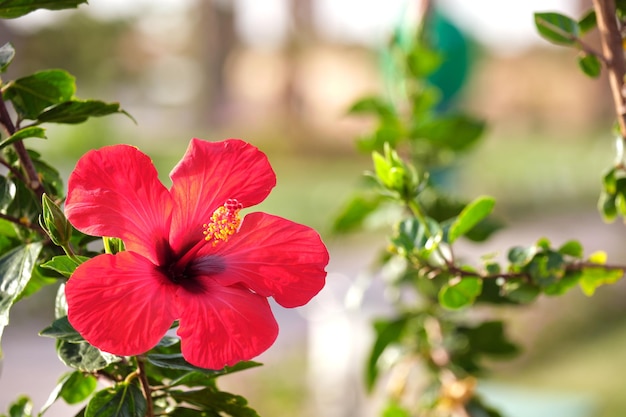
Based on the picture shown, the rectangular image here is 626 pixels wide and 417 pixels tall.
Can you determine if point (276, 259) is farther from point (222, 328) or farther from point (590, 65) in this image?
point (590, 65)

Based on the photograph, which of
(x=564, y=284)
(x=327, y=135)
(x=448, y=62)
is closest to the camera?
(x=564, y=284)

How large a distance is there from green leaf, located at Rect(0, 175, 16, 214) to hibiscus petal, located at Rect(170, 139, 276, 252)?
113 mm

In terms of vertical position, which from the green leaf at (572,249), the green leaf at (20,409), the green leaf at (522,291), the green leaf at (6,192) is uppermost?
the green leaf at (6,192)

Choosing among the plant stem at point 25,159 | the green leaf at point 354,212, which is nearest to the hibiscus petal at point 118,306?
the plant stem at point 25,159

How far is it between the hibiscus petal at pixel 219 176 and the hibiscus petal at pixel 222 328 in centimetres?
5

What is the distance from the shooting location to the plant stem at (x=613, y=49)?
0.57 meters

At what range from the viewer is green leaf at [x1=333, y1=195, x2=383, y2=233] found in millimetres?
900

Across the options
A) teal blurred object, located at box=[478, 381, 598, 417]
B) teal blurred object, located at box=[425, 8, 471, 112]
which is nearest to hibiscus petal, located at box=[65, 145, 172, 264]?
teal blurred object, located at box=[425, 8, 471, 112]

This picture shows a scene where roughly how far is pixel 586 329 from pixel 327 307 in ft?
5.16

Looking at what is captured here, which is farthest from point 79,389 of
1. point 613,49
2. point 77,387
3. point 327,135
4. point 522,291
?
point 327,135

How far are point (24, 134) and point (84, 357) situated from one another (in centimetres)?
13

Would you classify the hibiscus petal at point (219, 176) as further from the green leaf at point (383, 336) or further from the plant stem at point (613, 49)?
the green leaf at point (383, 336)

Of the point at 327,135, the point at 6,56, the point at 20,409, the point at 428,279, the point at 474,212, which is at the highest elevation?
the point at 6,56

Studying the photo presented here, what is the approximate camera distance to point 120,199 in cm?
43
